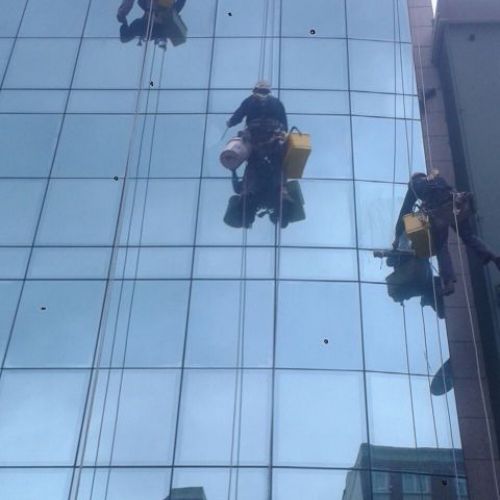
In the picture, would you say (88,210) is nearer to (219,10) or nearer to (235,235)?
(235,235)

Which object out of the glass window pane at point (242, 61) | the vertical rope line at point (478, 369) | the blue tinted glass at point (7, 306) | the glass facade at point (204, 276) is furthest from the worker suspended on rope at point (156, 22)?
the vertical rope line at point (478, 369)

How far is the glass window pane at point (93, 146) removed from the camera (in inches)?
479

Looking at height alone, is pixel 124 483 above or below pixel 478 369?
below

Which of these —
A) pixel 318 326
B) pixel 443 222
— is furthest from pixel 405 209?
pixel 318 326

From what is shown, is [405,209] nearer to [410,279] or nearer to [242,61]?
[410,279]

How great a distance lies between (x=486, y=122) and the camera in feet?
38.7

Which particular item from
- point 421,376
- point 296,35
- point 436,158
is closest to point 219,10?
point 296,35

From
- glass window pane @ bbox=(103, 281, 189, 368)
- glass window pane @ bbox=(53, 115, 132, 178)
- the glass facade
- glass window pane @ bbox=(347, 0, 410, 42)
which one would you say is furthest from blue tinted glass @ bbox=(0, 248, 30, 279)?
glass window pane @ bbox=(347, 0, 410, 42)

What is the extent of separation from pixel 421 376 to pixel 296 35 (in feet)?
21.3

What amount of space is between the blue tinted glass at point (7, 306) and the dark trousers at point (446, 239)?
554cm

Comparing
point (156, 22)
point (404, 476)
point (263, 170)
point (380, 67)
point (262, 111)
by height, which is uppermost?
point (156, 22)

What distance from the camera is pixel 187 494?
30.0 ft

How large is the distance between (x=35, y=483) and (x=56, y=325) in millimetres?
2075

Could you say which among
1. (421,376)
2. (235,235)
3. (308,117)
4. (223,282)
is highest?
(308,117)
